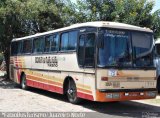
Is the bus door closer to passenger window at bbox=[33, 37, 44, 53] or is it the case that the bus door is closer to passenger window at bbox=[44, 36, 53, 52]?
passenger window at bbox=[44, 36, 53, 52]

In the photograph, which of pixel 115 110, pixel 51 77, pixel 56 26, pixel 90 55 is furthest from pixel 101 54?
pixel 56 26

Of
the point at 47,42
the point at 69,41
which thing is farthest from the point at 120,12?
the point at 69,41

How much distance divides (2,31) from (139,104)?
34.8 feet

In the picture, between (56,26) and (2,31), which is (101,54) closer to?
(2,31)

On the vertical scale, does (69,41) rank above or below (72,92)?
above

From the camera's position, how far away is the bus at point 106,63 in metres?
11.9

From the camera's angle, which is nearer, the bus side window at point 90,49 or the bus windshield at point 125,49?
the bus windshield at point 125,49

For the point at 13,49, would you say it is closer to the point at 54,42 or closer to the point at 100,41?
the point at 54,42

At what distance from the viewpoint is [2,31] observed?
21.9m

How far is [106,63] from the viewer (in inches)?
469

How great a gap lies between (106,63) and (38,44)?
6620 millimetres

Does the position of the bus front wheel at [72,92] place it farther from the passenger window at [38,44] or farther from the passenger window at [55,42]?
the passenger window at [38,44]

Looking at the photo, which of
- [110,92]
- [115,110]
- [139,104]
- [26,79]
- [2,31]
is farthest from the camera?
[2,31]

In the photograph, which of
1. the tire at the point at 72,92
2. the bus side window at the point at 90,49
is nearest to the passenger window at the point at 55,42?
the tire at the point at 72,92
